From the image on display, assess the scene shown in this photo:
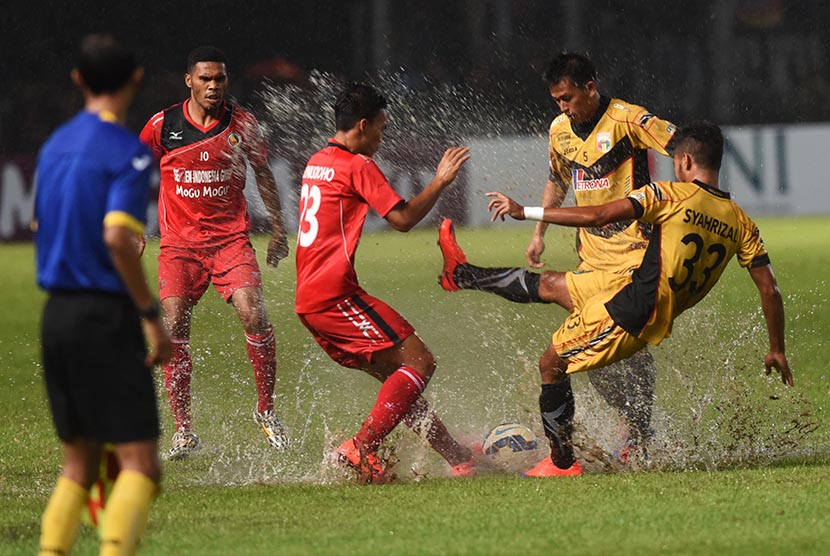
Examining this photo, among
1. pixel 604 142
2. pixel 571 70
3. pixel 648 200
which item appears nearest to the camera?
pixel 648 200

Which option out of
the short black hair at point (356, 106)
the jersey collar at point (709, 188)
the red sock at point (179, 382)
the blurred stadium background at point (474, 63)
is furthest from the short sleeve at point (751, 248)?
the blurred stadium background at point (474, 63)

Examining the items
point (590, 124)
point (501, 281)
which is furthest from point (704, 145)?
point (501, 281)

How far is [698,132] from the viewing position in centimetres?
654

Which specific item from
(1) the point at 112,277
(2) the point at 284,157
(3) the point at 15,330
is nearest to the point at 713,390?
(1) the point at 112,277

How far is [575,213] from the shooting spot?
6375 mm

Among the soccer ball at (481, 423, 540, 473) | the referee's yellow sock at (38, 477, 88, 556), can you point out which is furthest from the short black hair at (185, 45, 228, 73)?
the referee's yellow sock at (38, 477, 88, 556)

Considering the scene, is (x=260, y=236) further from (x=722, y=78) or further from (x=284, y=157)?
(x=722, y=78)

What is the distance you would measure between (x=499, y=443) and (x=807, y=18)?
77.1 feet

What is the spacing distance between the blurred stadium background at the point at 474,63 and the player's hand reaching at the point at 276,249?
15.5 metres

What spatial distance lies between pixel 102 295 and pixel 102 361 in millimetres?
201

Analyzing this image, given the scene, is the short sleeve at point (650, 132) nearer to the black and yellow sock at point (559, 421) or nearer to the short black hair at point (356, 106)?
the black and yellow sock at point (559, 421)

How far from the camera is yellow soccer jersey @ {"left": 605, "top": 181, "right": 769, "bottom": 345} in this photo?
6395mm

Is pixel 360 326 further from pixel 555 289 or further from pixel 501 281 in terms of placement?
pixel 555 289

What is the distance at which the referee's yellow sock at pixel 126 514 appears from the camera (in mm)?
4363
